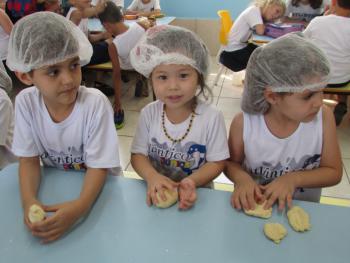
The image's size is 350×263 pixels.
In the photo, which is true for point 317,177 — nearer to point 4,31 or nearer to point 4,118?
point 4,118

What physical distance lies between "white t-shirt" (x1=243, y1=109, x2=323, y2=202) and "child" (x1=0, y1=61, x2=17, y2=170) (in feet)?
3.08

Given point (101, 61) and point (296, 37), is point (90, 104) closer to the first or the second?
point (296, 37)

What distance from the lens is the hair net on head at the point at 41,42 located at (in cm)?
88

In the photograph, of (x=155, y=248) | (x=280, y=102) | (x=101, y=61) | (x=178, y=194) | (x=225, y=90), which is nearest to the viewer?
(x=155, y=248)

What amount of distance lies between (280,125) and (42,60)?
0.78 m

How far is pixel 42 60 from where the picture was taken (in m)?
0.89

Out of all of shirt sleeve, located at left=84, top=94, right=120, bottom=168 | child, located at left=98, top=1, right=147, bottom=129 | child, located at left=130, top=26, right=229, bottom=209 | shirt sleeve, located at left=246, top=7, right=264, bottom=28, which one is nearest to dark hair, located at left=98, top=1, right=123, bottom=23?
child, located at left=98, top=1, right=147, bottom=129

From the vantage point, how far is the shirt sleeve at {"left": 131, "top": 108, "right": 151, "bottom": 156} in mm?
1118

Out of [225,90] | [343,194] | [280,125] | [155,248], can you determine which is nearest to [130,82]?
[225,90]

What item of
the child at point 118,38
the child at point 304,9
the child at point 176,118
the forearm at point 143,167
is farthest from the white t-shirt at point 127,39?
the forearm at point 143,167

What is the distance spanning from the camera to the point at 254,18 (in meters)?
2.77

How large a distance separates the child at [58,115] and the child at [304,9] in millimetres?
2727

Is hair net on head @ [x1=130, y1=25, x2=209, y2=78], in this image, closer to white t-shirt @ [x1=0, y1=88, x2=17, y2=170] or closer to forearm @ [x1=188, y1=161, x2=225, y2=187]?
forearm @ [x1=188, y1=161, x2=225, y2=187]

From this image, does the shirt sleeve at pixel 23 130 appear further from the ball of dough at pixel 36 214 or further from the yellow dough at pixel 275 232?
the yellow dough at pixel 275 232
